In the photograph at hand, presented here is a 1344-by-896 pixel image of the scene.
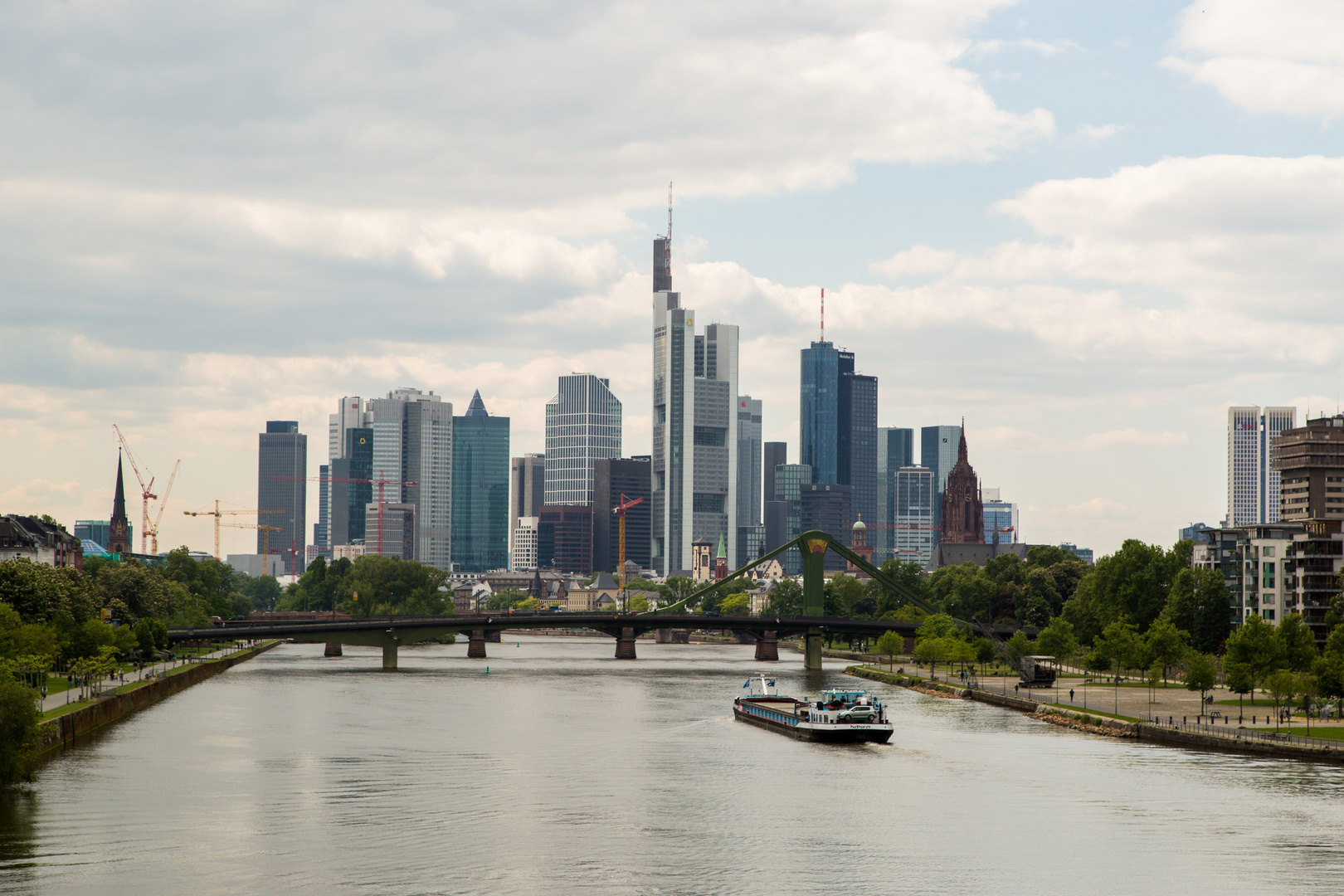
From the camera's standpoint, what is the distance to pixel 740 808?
52281 millimetres

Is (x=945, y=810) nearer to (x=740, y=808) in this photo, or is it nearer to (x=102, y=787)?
(x=740, y=808)

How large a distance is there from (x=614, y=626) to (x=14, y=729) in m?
106

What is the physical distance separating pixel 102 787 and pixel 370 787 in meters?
9.35

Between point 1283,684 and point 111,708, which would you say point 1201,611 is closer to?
point 1283,684

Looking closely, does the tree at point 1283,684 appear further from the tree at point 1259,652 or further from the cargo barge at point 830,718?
the cargo barge at point 830,718

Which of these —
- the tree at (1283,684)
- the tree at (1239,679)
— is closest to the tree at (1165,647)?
the tree at (1239,679)

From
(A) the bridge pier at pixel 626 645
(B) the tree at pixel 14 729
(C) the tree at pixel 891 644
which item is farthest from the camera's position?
(A) the bridge pier at pixel 626 645

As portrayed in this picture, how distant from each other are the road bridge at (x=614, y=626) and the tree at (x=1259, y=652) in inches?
2223

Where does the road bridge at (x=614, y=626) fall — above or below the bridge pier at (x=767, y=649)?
above

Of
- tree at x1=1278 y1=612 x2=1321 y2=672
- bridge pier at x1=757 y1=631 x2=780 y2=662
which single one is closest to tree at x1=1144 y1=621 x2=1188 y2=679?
tree at x1=1278 y1=612 x2=1321 y2=672

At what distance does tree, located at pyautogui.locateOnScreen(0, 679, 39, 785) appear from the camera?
49.7 meters

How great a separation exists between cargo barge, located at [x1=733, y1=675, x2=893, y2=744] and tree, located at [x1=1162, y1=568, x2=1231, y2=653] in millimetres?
42118

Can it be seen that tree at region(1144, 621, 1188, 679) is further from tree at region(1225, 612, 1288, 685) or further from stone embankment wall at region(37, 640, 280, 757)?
stone embankment wall at region(37, 640, 280, 757)

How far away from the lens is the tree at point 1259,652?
8206 centimetres
